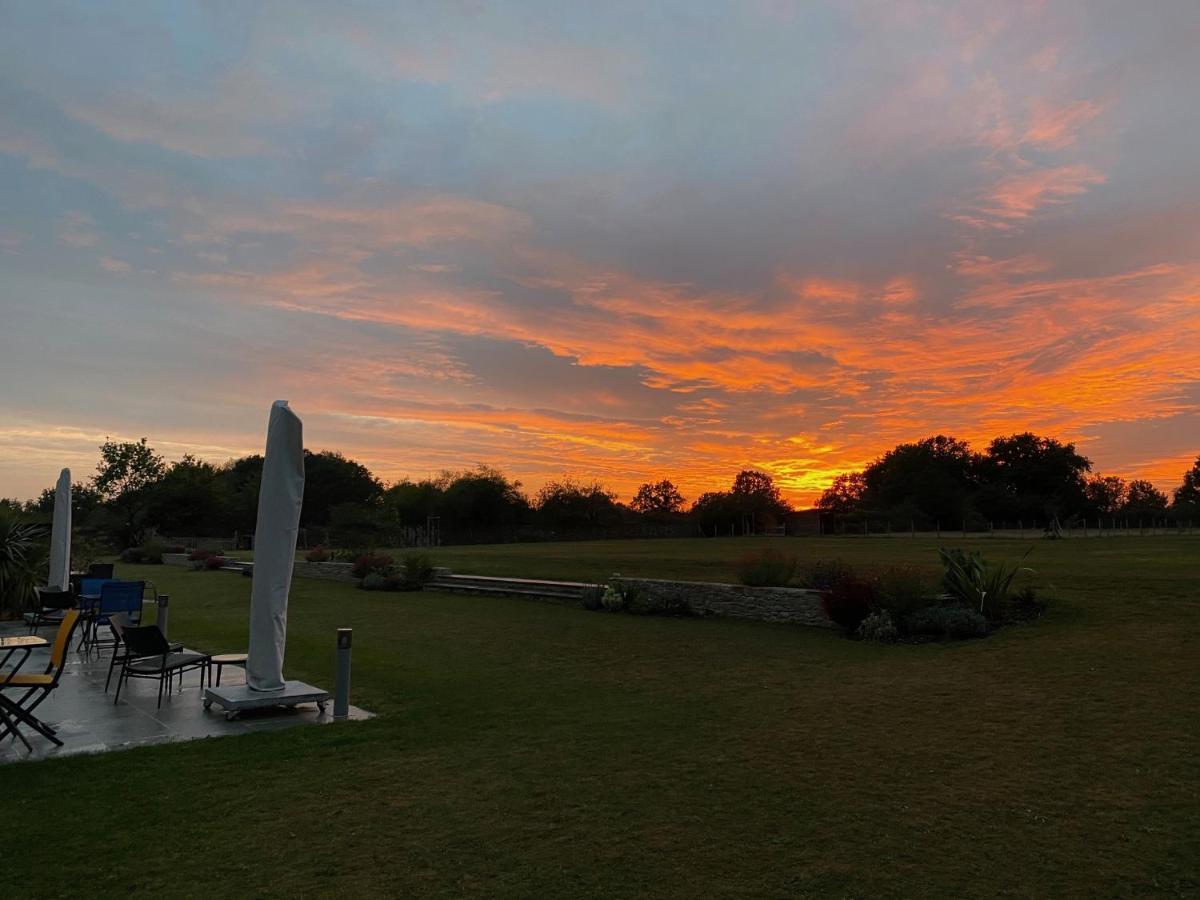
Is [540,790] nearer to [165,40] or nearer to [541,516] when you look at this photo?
[165,40]

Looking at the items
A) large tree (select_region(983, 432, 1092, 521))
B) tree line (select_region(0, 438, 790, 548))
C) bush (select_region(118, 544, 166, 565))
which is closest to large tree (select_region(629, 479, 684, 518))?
tree line (select_region(0, 438, 790, 548))

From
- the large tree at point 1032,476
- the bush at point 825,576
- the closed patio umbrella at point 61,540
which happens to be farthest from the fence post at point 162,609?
the large tree at point 1032,476

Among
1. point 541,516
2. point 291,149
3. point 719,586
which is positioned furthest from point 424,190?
point 541,516

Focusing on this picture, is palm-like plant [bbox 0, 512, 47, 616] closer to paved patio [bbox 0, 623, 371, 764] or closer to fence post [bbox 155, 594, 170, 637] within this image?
fence post [bbox 155, 594, 170, 637]

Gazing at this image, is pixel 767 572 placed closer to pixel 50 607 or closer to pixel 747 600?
pixel 747 600

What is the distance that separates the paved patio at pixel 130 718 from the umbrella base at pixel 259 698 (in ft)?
0.34

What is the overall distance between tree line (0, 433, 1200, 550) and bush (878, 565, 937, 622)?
42.4m

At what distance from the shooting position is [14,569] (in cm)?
1531

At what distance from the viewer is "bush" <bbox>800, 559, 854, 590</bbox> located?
49.8ft

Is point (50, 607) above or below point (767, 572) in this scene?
below

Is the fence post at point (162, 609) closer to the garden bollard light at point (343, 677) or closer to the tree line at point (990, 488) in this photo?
the garden bollard light at point (343, 677)

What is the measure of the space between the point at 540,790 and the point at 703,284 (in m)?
16.8

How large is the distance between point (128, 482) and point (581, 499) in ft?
159

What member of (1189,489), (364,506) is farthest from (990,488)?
(364,506)
